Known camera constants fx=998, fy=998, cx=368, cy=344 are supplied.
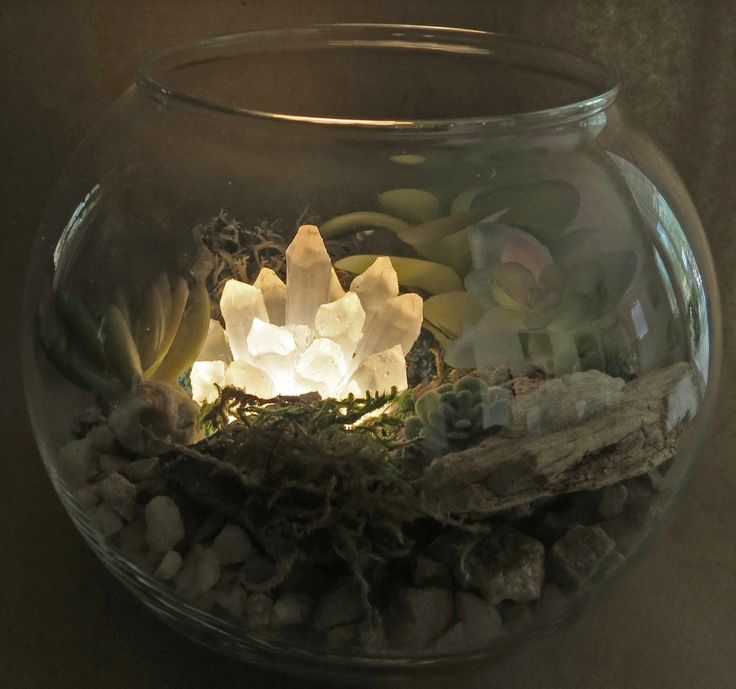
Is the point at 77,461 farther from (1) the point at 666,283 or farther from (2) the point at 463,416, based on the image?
(1) the point at 666,283

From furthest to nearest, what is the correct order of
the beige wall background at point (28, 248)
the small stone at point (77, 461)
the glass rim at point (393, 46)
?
the beige wall background at point (28, 248), the small stone at point (77, 461), the glass rim at point (393, 46)

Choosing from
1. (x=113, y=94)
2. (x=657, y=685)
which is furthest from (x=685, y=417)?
(x=113, y=94)

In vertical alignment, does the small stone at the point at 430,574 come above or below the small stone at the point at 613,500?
below

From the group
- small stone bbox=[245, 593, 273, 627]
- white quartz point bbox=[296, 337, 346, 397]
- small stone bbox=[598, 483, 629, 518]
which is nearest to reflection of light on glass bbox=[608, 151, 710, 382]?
small stone bbox=[598, 483, 629, 518]

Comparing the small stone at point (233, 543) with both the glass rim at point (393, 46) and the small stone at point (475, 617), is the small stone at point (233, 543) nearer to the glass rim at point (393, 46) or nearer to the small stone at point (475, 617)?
the small stone at point (475, 617)

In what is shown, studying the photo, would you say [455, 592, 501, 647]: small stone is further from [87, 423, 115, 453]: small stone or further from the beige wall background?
[87, 423, 115, 453]: small stone

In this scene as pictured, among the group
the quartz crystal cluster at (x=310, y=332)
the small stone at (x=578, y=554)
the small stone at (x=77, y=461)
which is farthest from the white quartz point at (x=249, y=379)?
the small stone at (x=578, y=554)

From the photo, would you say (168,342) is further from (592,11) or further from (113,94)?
(592,11)

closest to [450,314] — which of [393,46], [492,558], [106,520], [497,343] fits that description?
[497,343]
